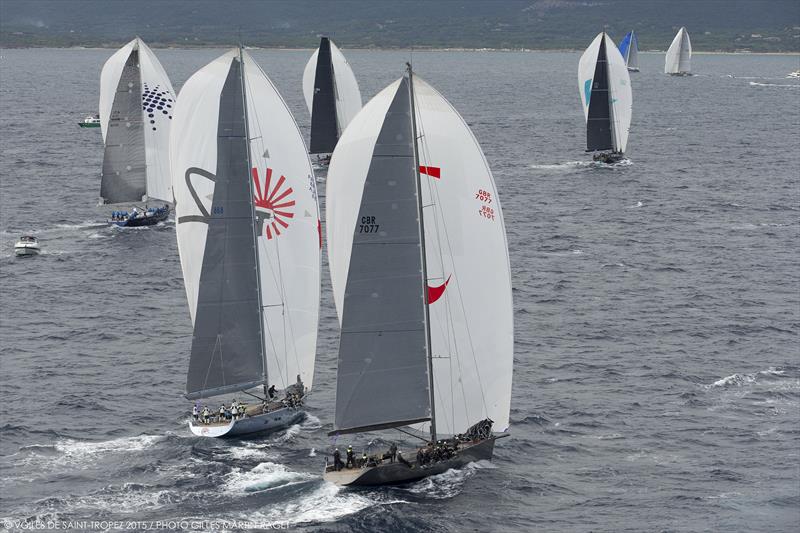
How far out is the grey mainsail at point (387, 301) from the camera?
53031 millimetres

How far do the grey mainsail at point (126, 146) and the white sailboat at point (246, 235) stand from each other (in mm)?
48666

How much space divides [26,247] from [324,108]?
49193 millimetres

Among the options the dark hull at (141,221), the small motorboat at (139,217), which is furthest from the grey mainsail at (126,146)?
the dark hull at (141,221)

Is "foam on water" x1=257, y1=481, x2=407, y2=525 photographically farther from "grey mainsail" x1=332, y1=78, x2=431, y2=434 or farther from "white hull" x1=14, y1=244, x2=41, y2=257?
"white hull" x1=14, y1=244, x2=41, y2=257

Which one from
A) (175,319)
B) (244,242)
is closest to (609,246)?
(175,319)

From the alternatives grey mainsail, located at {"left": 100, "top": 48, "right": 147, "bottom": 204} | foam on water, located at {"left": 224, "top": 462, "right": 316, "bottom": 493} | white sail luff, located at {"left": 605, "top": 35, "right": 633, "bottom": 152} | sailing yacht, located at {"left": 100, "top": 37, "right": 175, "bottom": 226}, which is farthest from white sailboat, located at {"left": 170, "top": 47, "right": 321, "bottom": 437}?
white sail luff, located at {"left": 605, "top": 35, "right": 633, "bottom": 152}

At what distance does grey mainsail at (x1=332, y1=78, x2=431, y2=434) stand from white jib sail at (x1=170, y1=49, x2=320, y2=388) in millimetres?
10156

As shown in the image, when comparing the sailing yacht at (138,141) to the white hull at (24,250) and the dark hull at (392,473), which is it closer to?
the white hull at (24,250)

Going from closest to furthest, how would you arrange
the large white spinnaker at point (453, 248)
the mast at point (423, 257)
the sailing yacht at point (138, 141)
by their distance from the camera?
1. the mast at point (423, 257)
2. the large white spinnaker at point (453, 248)
3. the sailing yacht at point (138, 141)

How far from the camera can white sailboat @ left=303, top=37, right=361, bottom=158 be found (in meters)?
141

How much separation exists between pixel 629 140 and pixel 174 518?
131680 millimetres

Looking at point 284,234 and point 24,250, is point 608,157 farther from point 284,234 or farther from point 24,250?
point 284,234

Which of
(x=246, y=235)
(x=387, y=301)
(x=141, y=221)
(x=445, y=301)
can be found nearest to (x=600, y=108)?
(x=141, y=221)

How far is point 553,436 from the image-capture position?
2475 inches
